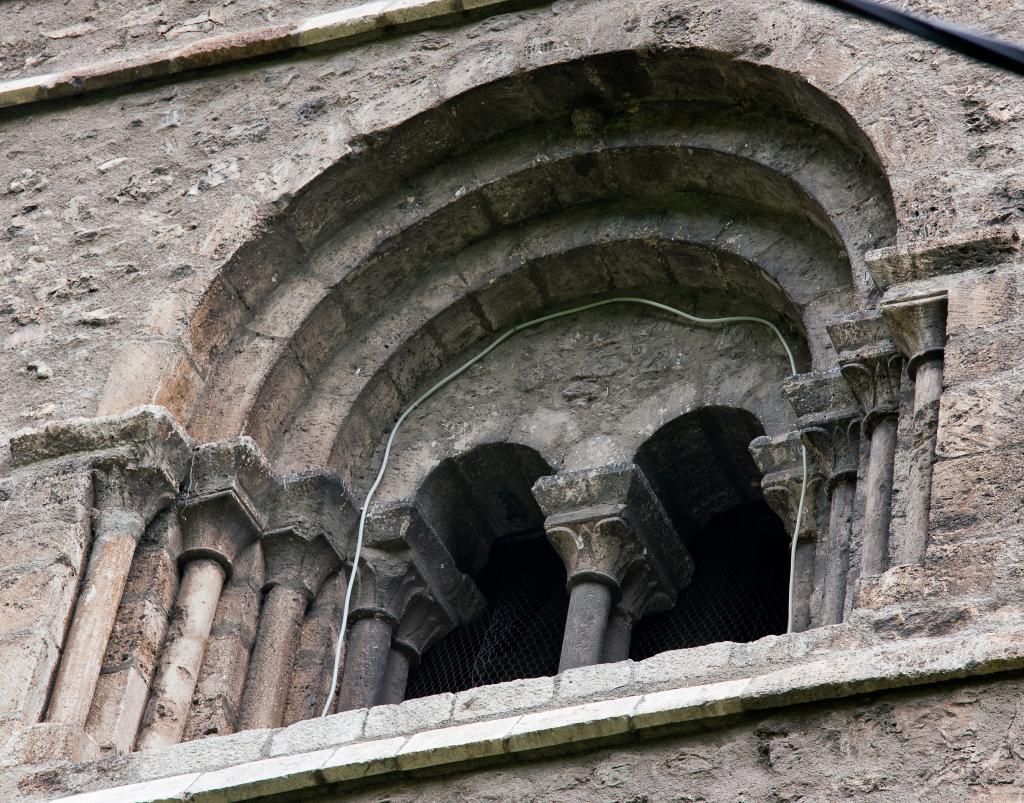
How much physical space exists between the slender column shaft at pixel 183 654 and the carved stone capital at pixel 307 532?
0.26 metres

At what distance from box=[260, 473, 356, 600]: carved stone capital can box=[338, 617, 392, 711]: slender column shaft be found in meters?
0.22

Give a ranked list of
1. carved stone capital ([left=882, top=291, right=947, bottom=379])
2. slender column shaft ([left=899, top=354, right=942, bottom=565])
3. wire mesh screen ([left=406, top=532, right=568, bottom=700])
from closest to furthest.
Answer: slender column shaft ([left=899, top=354, right=942, bottom=565]), carved stone capital ([left=882, top=291, right=947, bottom=379]), wire mesh screen ([left=406, top=532, right=568, bottom=700])

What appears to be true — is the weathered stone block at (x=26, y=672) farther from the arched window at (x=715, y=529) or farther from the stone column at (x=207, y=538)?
the arched window at (x=715, y=529)

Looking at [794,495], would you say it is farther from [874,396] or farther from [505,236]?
[505,236]

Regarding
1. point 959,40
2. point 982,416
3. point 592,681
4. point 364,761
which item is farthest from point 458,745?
point 959,40

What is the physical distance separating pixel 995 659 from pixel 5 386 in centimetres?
381

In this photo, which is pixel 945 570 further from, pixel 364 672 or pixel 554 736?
pixel 364 672

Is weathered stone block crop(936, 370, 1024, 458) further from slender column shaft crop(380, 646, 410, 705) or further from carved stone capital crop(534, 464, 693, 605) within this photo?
slender column shaft crop(380, 646, 410, 705)

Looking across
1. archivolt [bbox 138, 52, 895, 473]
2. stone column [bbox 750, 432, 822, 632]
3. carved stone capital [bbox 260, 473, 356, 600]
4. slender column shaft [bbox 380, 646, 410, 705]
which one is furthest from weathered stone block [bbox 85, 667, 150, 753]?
stone column [bbox 750, 432, 822, 632]

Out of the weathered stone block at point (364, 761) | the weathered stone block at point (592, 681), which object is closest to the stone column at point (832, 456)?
the weathered stone block at point (592, 681)

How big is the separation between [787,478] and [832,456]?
0.75 feet

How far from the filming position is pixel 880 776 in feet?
15.3

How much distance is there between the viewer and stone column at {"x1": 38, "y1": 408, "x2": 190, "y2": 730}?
618 centimetres

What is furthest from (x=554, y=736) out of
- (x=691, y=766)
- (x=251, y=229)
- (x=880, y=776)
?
(x=251, y=229)
